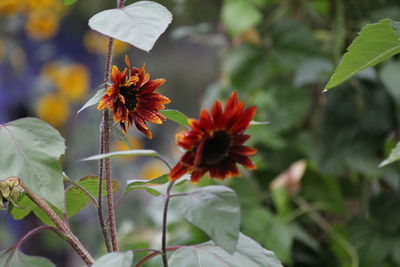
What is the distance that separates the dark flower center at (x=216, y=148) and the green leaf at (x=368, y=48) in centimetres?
9

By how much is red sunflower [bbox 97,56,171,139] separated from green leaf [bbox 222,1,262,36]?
71cm

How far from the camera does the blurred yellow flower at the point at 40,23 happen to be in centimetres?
184

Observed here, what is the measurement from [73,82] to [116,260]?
5.09 ft

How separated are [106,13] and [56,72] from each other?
1552mm

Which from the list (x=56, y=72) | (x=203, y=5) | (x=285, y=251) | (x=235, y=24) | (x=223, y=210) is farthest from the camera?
(x=56, y=72)

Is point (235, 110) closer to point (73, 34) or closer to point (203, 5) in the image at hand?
point (203, 5)

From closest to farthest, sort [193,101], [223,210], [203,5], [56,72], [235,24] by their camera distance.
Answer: [223,210]
[235,24]
[203,5]
[56,72]
[193,101]

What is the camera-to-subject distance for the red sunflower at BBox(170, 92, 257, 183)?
1.14 feet

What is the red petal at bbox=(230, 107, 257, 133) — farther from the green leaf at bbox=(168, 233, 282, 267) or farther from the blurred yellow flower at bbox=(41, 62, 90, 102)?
the blurred yellow flower at bbox=(41, 62, 90, 102)

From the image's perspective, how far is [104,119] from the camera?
1.31 ft

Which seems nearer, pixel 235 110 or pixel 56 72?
pixel 235 110

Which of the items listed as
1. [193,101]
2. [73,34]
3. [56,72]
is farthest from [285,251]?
[193,101]

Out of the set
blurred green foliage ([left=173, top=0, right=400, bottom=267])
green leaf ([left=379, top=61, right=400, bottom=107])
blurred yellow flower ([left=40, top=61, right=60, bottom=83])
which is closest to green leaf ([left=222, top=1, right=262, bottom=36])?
blurred green foliage ([left=173, top=0, right=400, bottom=267])

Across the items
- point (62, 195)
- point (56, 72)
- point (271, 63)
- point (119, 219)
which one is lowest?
point (119, 219)
